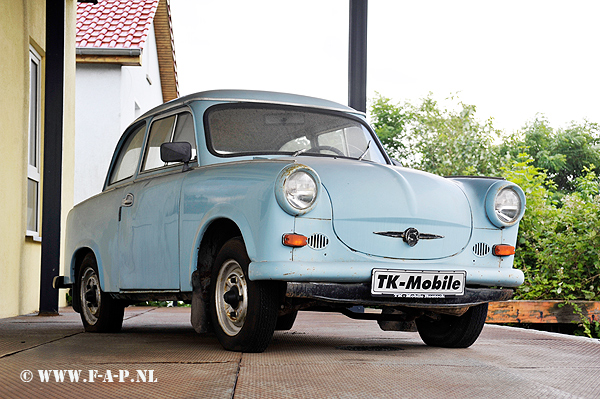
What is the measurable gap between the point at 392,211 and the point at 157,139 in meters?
2.40

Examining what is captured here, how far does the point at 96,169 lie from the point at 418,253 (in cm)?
1319

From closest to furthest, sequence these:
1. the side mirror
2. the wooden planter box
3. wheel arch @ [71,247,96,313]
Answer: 1. the side mirror
2. wheel arch @ [71,247,96,313]
3. the wooden planter box

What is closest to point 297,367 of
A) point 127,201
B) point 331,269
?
point 331,269

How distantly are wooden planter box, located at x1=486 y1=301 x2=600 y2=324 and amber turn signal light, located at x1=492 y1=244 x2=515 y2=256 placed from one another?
11.0 feet

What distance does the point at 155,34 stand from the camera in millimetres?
23297

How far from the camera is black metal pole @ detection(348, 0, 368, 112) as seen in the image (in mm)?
9008

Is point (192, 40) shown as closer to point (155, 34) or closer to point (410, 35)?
point (155, 34)

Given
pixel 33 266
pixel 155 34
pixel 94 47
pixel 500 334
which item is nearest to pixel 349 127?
pixel 500 334

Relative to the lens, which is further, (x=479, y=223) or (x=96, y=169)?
(x=96, y=169)

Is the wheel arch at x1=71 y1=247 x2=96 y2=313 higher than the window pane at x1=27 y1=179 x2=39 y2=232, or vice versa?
the window pane at x1=27 y1=179 x2=39 y2=232

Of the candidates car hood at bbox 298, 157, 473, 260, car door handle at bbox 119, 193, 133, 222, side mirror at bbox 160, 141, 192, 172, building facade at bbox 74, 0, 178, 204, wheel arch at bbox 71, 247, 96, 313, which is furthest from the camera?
building facade at bbox 74, 0, 178, 204

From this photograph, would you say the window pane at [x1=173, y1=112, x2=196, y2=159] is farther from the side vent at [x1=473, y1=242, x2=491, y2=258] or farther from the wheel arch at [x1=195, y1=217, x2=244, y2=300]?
the side vent at [x1=473, y1=242, x2=491, y2=258]

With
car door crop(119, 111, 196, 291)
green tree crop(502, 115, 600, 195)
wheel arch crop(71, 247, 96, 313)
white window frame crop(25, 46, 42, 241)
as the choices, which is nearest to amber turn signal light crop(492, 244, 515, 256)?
car door crop(119, 111, 196, 291)

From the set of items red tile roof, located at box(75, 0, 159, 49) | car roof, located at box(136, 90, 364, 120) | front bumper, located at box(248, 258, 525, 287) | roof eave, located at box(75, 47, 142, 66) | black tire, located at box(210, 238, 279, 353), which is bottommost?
black tire, located at box(210, 238, 279, 353)
